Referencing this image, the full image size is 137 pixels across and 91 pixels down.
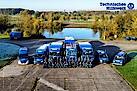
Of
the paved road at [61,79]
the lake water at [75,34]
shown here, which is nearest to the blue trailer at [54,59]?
the paved road at [61,79]

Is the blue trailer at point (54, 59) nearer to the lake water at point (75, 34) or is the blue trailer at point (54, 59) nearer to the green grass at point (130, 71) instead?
the green grass at point (130, 71)

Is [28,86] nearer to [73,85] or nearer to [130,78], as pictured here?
[73,85]

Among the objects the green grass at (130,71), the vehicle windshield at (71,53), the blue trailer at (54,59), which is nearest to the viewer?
the green grass at (130,71)

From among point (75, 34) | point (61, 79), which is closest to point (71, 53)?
point (61, 79)

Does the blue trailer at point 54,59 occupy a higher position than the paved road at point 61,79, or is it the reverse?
the blue trailer at point 54,59

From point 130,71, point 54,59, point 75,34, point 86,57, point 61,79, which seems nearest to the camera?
point 61,79

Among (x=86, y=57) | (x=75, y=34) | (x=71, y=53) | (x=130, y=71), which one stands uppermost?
(x=75, y=34)

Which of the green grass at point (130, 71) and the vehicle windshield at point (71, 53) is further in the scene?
the vehicle windshield at point (71, 53)

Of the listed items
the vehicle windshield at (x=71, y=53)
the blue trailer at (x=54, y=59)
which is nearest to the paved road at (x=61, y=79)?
the blue trailer at (x=54, y=59)

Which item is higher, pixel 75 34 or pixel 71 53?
pixel 75 34

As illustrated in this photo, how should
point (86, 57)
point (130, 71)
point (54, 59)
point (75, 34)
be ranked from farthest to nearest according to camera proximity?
point (75, 34)
point (86, 57)
point (54, 59)
point (130, 71)

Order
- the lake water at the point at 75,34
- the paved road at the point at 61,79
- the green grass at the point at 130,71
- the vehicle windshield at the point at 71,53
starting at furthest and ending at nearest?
the lake water at the point at 75,34 < the vehicle windshield at the point at 71,53 < the green grass at the point at 130,71 < the paved road at the point at 61,79

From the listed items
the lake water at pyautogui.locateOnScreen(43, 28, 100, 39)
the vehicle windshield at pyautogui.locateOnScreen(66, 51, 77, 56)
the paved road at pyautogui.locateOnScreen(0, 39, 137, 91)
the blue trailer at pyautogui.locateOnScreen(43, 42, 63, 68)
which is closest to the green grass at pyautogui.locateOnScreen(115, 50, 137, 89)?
the paved road at pyautogui.locateOnScreen(0, 39, 137, 91)

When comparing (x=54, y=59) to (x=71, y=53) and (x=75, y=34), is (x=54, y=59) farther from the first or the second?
(x=75, y=34)
